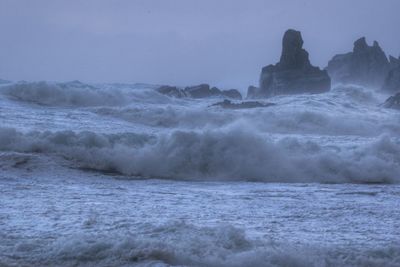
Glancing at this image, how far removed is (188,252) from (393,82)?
46190 mm

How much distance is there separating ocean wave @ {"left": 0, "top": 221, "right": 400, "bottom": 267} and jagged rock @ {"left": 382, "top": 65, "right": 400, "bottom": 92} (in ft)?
146

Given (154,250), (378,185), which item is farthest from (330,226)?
(378,185)

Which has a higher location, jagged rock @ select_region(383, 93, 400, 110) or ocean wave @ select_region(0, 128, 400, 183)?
jagged rock @ select_region(383, 93, 400, 110)

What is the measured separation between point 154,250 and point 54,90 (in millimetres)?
20865

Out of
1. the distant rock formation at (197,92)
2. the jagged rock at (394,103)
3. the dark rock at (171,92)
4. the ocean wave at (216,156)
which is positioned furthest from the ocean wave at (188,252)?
the dark rock at (171,92)

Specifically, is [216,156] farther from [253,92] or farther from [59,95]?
[253,92]

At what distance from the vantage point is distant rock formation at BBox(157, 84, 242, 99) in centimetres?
3866

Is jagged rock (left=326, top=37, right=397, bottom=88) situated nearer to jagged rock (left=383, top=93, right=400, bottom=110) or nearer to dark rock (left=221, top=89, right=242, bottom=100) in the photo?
dark rock (left=221, top=89, right=242, bottom=100)

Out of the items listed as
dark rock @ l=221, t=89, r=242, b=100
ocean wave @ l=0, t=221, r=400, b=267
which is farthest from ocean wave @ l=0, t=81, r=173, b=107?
ocean wave @ l=0, t=221, r=400, b=267

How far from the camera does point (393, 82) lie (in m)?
49.0

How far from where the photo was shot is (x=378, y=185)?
11.0 meters

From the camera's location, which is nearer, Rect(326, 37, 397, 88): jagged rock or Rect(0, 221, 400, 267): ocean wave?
Rect(0, 221, 400, 267): ocean wave

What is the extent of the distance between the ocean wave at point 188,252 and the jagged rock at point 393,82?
44.6 metres

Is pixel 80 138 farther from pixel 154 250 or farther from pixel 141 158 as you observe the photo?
pixel 154 250
